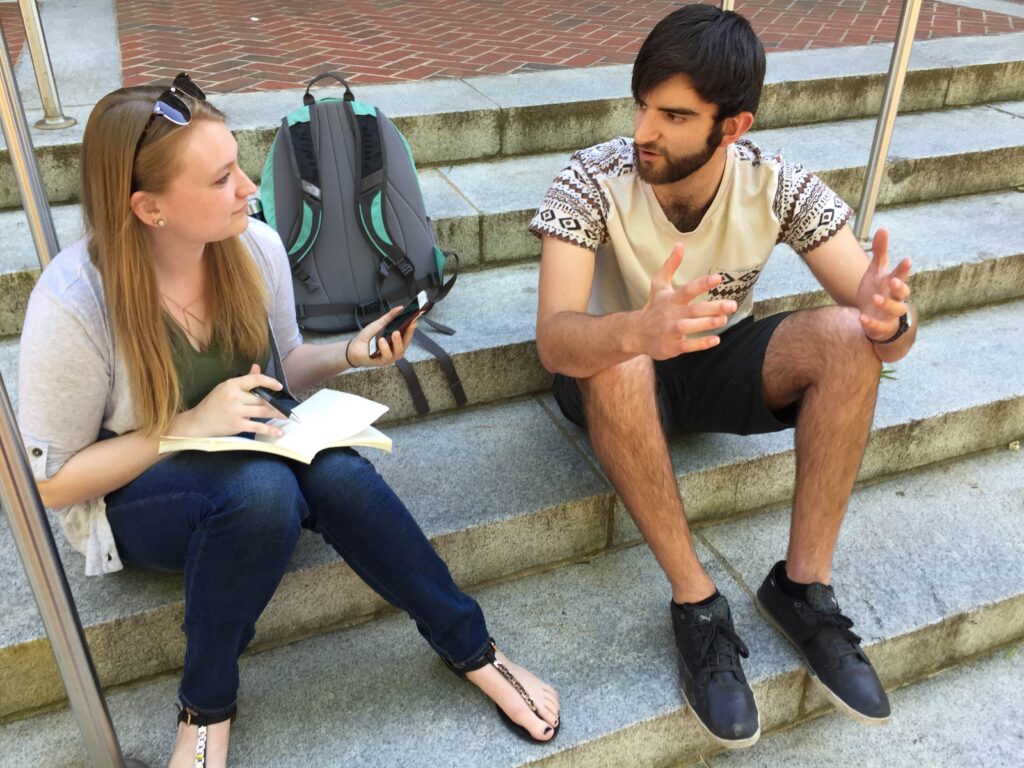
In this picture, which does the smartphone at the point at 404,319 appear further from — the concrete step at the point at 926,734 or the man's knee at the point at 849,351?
the concrete step at the point at 926,734

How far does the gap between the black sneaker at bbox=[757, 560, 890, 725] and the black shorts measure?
40 cm

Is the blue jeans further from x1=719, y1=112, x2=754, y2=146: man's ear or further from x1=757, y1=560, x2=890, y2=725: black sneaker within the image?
x1=719, y1=112, x2=754, y2=146: man's ear

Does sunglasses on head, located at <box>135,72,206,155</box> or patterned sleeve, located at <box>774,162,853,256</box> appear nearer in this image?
sunglasses on head, located at <box>135,72,206,155</box>

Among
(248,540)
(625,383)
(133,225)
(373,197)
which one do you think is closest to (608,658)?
(625,383)

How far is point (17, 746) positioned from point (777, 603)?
5.24 ft

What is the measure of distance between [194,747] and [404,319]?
2.93ft

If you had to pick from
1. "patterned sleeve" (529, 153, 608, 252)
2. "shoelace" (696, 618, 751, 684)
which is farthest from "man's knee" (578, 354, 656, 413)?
"shoelace" (696, 618, 751, 684)

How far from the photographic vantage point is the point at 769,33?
460cm

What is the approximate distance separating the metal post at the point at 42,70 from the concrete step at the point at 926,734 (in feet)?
9.37

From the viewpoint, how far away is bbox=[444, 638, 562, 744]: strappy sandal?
5.53 ft

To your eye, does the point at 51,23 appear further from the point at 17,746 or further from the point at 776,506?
the point at 776,506

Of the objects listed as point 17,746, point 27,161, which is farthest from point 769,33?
point 17,746

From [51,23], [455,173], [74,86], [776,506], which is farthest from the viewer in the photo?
[51,23]

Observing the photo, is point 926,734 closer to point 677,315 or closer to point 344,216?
point 677,315
